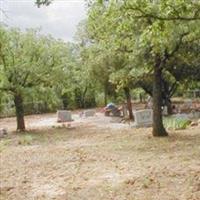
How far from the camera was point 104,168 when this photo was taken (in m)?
12.0

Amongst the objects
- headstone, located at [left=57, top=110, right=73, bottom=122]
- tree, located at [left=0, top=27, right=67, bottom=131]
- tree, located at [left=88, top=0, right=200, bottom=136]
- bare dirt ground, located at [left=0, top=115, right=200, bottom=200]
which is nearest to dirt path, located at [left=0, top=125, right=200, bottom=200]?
bare dirt ground, located at [left=0, top=115, right=200, bottom=200]

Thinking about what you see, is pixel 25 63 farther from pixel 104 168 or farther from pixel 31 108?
pixel 31 108

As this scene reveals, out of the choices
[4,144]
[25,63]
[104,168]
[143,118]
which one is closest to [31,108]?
[25,63]

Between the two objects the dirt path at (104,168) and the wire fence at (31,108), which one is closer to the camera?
the dirt path at (104,168)

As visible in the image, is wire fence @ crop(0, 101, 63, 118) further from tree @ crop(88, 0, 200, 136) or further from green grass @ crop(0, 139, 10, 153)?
tree @ crop(88, 0, 200, 136)

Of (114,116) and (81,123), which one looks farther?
(114,116)

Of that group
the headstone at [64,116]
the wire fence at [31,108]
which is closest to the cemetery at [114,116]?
the headstone at [64,116]

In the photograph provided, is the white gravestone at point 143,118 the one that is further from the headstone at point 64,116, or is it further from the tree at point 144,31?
the headstone at point 64,116

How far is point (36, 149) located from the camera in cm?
1672

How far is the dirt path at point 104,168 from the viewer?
9383mm

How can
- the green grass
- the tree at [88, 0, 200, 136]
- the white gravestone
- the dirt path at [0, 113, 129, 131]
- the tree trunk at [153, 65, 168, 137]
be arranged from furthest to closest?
the dirt path at [0, 113, 129, 131] → the white gravestone → the tree trunk at [153, 65, 168, 137] → the green grass → the tree at [88, 0, 200, 136]

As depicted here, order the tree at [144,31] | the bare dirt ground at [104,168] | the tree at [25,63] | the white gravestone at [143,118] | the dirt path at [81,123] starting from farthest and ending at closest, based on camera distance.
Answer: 1. the dirt path at [81,123]
2. the tree at [25,63]
3. the white gravestone at [143,118]
4. the tree at [144,31]
5. the bare dirt ground at [104,168]

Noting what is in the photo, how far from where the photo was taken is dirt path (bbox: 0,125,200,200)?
938cm

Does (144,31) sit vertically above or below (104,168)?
above
